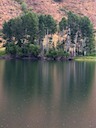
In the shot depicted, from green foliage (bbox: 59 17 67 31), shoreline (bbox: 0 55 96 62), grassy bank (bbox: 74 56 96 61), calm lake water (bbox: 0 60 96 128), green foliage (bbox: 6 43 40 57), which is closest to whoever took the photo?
calm lake water (bbox: 0 60 96 128)


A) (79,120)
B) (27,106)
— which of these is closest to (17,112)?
(27,106)

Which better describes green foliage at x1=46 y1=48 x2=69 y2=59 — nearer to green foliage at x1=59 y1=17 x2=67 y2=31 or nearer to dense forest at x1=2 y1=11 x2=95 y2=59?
dense forest at x1=2 y1=11 x2=95 y2=59

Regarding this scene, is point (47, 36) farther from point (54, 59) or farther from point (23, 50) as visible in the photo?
point (23, 50)

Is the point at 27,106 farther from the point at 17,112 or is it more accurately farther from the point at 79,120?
the point at 79,120

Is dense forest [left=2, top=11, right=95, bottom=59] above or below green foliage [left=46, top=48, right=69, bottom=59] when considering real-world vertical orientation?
above

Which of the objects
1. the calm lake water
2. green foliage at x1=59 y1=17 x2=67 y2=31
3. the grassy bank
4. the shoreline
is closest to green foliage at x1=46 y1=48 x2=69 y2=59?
the shoreline

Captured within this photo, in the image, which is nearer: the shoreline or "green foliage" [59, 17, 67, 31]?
the shoreline

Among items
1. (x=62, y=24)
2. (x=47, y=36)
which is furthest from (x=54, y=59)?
(x=62, y=24)

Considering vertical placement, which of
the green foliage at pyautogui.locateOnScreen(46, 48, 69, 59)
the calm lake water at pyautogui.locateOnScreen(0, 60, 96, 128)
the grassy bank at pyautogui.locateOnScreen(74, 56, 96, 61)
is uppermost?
the green foliage at pyautogui.locateOnScreen(46, 48, 69, 59)

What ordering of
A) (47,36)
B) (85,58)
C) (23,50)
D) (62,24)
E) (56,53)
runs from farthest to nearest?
(47,36), (62,24), (85,58), (23,50), (56,53)

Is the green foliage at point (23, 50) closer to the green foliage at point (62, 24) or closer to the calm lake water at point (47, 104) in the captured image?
the green foliage at point (62, 24)

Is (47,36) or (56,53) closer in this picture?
(56,53)

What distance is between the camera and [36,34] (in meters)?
167

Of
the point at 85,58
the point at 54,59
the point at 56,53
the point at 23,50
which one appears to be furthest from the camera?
the point at 85,58
